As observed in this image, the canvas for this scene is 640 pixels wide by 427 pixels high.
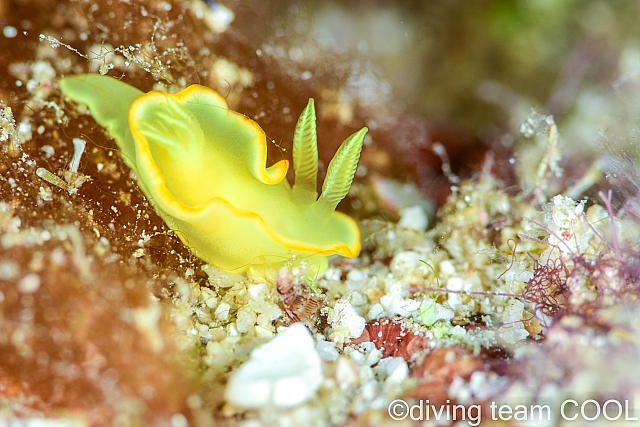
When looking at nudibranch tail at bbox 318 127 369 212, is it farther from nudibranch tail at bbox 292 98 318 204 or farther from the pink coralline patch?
the pink coralline patch

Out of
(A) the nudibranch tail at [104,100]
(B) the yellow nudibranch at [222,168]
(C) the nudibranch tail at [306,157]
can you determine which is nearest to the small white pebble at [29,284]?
(B) the yellow nudibranch at [222,168]

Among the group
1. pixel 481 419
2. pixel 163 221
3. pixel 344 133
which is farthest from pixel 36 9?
pixel 481 419

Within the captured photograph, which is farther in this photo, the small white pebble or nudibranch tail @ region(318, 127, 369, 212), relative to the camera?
nudibranch tail @ region(318, 127, 369, 212)

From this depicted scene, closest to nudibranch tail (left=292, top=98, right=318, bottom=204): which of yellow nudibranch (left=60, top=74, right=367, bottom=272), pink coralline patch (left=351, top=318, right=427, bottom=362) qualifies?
yellow nudibranch (left=60, top=74, right=367, bottom=272)

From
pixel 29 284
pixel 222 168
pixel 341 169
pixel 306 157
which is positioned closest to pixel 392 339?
pixel 341 169

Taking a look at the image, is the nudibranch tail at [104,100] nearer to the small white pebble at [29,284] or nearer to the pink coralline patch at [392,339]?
the small white pebble at [29,284]

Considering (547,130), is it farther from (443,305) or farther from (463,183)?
(443,305)

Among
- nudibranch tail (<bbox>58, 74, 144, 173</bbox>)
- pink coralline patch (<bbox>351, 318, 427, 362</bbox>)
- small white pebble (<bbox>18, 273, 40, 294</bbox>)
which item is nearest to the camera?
small white pebble (<bbox>18, 273, 40, 294</bbox>)
